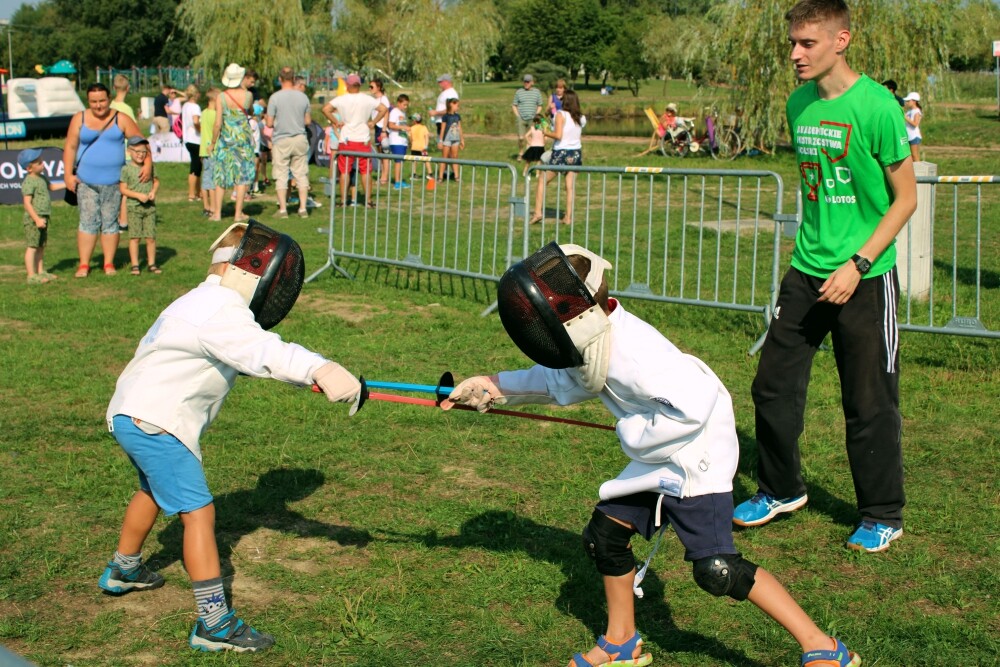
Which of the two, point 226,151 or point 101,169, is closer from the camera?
point 101,169

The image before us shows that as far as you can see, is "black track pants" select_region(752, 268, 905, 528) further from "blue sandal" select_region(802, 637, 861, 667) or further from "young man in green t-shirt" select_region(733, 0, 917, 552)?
"blue sandal" select_region(802, 637, 861, 667)

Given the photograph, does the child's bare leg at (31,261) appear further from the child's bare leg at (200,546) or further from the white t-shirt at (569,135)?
the child's bare leg at (200,546)

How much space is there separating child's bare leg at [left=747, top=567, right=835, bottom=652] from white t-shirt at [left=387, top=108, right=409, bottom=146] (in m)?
16.8

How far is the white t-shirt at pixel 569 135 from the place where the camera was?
15.6m

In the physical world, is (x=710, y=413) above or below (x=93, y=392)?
above

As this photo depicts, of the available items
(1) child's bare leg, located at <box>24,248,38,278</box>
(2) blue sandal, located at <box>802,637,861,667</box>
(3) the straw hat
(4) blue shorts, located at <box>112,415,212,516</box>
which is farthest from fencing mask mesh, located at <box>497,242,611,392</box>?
(3) the straw hat

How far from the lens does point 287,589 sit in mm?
4629

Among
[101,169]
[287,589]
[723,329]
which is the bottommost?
[287,589]

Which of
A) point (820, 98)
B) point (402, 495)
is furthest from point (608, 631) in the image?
point (820, 98)

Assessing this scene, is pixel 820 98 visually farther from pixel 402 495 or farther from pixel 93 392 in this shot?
pixel 93 392

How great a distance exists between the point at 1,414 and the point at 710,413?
514 centimetres

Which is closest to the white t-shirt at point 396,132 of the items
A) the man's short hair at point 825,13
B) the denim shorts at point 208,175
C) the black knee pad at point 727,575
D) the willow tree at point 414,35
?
the denim shorts at point 208,175

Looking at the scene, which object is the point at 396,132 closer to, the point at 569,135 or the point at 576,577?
the point at 569,135

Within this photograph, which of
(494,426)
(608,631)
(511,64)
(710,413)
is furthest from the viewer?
(511,64)
